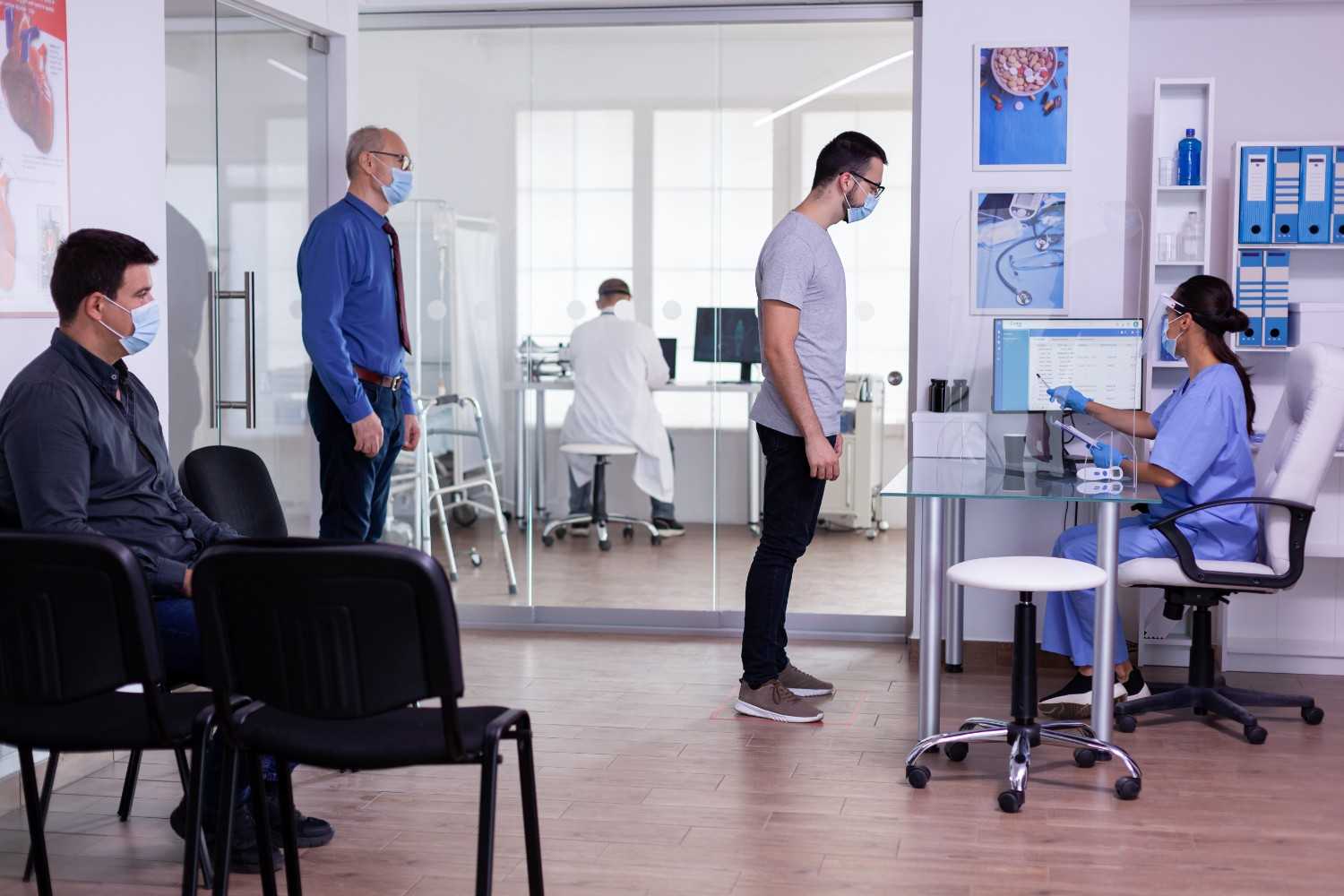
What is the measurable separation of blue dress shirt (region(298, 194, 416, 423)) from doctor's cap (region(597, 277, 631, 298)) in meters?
1.33

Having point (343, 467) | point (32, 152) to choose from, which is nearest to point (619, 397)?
point (343, 467)

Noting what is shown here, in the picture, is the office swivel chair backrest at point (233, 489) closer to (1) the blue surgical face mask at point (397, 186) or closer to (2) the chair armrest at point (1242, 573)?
(1) the blue surgical face mask at point (397, 186)

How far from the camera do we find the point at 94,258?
2.97 metres

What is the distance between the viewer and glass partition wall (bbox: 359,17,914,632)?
17.3ft

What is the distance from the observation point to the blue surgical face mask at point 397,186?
4.23 meters

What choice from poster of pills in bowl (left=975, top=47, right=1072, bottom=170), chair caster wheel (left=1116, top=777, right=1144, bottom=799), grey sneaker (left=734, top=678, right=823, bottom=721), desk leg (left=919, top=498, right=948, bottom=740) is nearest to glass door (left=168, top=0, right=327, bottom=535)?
grey sneaker (left=734, top=678, right=823, bottom=721)

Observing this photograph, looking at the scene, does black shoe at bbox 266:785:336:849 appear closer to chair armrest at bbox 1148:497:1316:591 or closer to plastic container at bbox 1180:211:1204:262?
chair armrest at bbox 1148:497:1316:591

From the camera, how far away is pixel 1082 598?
13.7 ft

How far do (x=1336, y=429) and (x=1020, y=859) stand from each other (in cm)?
172

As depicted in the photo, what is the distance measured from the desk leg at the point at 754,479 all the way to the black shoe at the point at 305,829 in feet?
8.30

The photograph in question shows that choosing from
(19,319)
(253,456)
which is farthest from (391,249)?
(19,319)

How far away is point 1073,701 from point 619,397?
6.82ft

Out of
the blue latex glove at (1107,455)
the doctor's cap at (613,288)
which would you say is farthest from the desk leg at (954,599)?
the doctor's cap at (613,288)

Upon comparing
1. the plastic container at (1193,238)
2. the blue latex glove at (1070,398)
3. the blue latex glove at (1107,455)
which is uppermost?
the plastic container at (1193,238)
